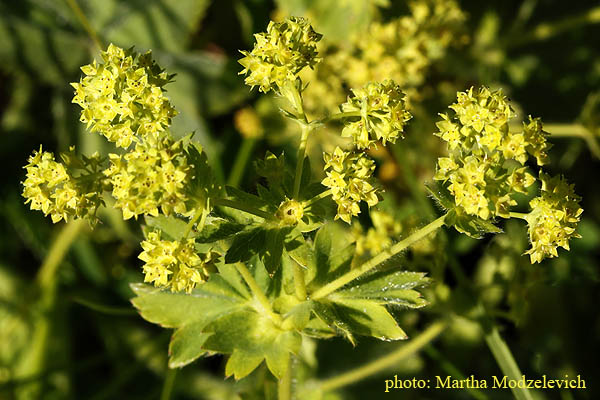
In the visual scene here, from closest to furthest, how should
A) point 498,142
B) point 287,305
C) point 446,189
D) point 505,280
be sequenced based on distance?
point 498,142, point 446,189, point 287,305, point 505,280

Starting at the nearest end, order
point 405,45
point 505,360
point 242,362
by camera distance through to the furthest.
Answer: point 242,362
point 505,360
point 405,45

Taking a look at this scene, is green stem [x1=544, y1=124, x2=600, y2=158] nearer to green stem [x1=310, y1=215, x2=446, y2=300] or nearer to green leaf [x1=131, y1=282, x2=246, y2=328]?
green stem [x1=310, y1=215, x2=446, y2=300]

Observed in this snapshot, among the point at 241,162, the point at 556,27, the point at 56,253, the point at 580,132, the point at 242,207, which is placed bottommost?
the point at 242,207

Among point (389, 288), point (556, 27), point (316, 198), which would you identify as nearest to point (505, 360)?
point (389, 288)

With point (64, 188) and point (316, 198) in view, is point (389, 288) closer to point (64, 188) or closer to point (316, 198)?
point (316, 198)

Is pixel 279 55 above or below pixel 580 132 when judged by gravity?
below

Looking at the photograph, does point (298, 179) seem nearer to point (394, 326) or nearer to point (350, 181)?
point (350, 181)

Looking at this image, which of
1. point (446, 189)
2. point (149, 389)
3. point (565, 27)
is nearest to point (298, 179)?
point (446, 189)
